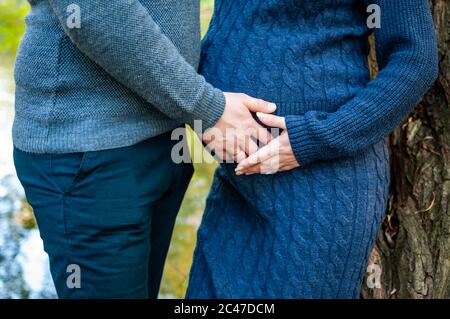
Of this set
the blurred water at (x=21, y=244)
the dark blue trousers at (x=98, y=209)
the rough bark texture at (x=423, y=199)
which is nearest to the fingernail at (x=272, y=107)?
the dark blue trousers at (x=98, y=209)

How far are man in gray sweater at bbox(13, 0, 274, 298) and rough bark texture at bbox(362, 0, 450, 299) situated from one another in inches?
21.8

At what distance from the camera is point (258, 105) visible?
121 cm

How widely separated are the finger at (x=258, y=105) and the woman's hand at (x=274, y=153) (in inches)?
0.6

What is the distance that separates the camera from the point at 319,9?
122cm

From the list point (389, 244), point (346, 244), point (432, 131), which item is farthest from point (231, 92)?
point (389, 244)

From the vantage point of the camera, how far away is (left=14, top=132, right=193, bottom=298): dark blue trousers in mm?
1196

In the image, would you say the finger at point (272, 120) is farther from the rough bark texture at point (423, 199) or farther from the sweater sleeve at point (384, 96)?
the rough bark texture at point (423, 199)

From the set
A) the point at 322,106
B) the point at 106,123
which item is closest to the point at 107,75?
the point at 106,123

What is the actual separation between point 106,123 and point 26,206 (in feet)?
5.90

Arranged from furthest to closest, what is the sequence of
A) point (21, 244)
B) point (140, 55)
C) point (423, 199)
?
1. point (21, 244)
2. point (423, 199)
3. point (140, 55)

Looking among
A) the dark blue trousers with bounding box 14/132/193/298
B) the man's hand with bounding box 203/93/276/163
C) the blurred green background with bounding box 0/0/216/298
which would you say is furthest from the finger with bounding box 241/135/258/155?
the blurred green background with bounding box 0/0/216/298

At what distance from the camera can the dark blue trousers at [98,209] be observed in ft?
3.92

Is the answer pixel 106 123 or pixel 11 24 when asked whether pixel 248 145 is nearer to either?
pixel 106 123
